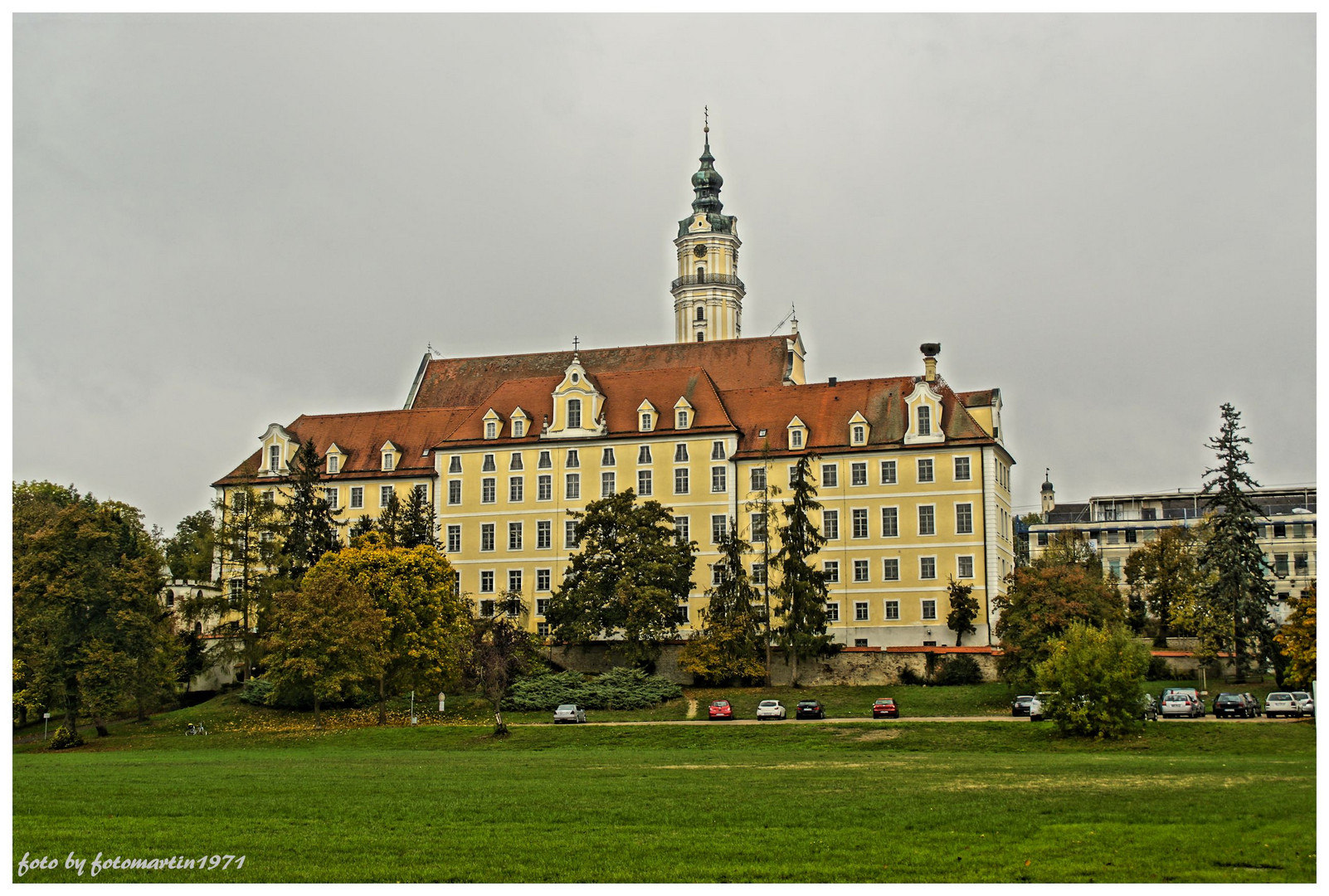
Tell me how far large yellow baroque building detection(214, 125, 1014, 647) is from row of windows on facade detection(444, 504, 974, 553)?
91mm

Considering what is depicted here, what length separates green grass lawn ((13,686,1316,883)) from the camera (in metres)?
20.0

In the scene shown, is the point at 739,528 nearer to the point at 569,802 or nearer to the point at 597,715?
the point at 597,715

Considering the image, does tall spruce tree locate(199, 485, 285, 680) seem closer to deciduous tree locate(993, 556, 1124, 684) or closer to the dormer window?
the dormer window

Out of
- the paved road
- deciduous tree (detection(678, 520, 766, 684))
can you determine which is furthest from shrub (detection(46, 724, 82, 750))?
deciduous tree (detection(678, 520, 766, 684))

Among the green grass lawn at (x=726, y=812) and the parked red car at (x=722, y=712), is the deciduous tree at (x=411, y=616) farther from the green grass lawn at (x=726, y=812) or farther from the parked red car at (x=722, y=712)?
the green grass lawn at (x=726, y=812)

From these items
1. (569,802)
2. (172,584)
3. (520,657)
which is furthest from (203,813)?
(172,584)

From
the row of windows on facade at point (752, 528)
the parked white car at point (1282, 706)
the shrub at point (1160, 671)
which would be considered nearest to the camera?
the parked white car at point (1282, 706)

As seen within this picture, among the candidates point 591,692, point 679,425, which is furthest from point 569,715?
point 679,425

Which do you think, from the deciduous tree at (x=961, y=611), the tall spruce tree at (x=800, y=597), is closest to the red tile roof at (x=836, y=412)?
the deciduous tree at (x=961, y=611)

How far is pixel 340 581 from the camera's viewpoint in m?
59.3

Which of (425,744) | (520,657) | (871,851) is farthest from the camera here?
(520,657)

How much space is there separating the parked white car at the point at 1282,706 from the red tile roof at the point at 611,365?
146 ft

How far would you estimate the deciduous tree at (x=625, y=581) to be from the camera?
6575cm

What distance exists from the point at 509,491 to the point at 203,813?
5648 centimetres
